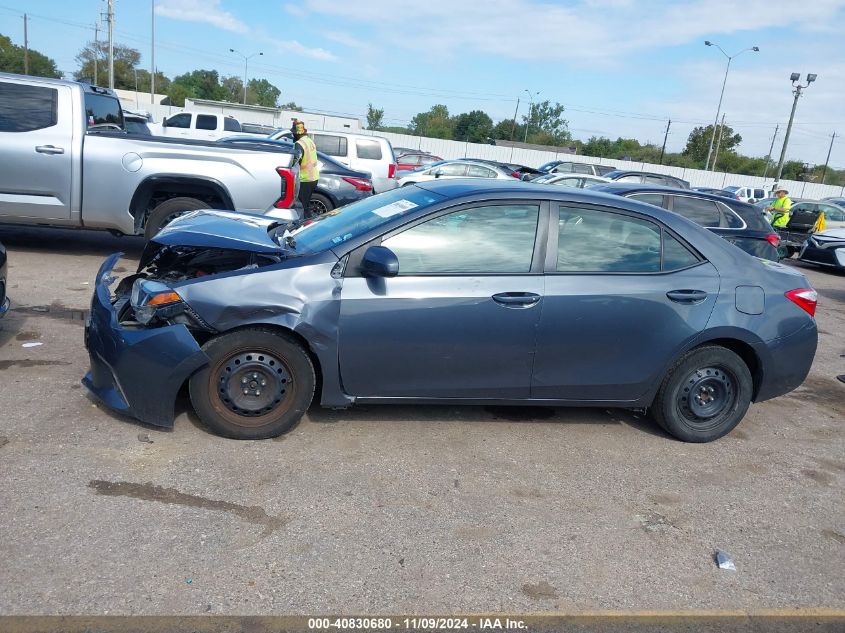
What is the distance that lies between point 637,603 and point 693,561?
54 cm

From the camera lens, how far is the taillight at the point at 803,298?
4910 millimetres

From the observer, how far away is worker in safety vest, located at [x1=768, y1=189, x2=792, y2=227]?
17.1 meters

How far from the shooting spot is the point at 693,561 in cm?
352

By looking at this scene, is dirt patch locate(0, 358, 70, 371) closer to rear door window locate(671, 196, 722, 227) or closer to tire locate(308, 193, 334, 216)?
tire locate(308, 193, 334, 216)

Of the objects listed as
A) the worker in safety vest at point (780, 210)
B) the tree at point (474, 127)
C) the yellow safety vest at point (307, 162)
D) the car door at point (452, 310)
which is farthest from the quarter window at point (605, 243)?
the tree at point (474, 127)

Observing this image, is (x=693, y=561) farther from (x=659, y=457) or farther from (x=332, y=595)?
(x=332, y=595)

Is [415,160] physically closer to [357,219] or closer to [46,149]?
[46,149]

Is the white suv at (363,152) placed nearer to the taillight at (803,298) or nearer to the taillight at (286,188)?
the taillight at (286,188)

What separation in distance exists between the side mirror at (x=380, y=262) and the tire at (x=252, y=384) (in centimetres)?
64

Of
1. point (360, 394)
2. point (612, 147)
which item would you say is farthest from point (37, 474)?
point (612, 147)

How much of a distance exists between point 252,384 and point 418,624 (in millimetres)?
1852

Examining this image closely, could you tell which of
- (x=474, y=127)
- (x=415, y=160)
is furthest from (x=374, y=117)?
(x=415, y=160)

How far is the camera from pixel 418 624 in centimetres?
289

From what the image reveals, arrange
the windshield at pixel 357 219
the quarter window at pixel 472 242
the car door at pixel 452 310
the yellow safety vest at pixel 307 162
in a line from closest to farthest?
the car door at pixel 452 310
the quarter window at pixel 472 242
the windshield at pixel 357 219
the yellow safety vest at pixel 307 162
